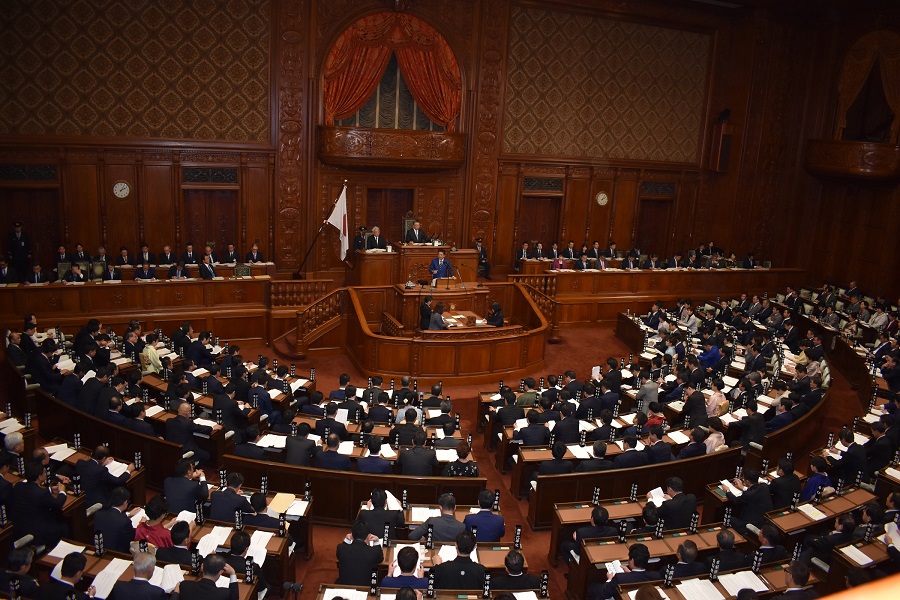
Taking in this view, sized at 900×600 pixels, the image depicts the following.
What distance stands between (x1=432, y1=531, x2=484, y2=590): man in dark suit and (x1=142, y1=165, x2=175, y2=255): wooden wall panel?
13.0 metres

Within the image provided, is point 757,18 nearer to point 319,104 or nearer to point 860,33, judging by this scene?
point 860,33

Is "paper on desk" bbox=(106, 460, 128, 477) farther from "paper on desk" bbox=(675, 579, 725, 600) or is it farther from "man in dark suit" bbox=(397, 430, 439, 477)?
"paper on desk" bbox=(675, 579, 725, 600)

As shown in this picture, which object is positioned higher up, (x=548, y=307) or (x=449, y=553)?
(x=548, y=307)

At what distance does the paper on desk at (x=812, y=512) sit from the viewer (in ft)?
26.4

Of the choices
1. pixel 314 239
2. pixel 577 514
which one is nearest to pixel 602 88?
pixel 314 239

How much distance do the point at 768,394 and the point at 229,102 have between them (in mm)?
12993

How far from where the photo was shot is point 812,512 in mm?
8156

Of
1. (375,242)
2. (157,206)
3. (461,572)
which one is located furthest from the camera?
(157,206)

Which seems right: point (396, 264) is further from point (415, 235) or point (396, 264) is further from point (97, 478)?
point (97, 478)

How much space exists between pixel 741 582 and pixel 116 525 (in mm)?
5817

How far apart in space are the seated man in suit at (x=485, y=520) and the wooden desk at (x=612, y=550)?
0.86 meters

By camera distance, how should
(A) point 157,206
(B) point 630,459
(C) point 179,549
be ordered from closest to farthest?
1. (C) point 179,549
2. (B) point 630,459
3. (A) point 157,206

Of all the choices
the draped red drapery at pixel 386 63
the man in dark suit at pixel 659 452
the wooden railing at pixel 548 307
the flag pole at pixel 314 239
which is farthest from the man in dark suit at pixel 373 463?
the draped red drapery at pixel 386 63

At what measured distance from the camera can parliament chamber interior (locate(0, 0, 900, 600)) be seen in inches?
285
